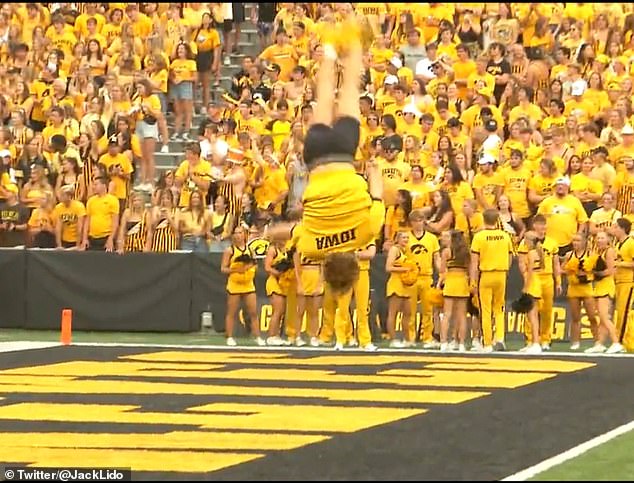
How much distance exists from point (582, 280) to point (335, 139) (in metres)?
8.87

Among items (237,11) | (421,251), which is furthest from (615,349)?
(237,11)

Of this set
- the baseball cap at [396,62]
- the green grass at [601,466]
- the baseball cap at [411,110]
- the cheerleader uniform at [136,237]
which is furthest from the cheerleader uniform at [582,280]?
the green grass at [601,466]

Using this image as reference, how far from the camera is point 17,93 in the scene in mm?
28953

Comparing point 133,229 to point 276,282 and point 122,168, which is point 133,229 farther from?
point 276,282

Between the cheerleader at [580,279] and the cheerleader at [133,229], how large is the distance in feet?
22.1

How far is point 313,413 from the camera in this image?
14.6 metres

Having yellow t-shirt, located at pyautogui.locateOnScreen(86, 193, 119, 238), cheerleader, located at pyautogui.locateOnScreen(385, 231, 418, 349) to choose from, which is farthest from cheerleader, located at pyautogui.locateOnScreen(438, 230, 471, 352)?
yellow t-shirt, located at pyautogui.locateOnScreen(86, 193, 119, 238)

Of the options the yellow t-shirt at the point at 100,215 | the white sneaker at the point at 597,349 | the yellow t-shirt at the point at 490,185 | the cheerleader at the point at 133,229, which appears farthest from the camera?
the yellow t-shirt at the point at 100,215

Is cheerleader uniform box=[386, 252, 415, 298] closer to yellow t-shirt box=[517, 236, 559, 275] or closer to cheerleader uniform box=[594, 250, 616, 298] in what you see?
yellow t-shirt box=[517, 236, 559, 275]

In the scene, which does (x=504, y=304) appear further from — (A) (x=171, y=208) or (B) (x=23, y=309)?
(B) (x=23, y=309)

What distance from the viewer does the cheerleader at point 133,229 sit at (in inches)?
977

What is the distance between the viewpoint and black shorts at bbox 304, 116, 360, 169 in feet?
44.0

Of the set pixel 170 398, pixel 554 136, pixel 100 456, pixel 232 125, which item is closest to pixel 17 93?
pixel 232 125

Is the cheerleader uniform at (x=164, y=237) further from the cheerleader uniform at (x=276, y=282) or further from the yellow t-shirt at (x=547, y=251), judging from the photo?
the yellow t-shirt at (x=547, y=251)
